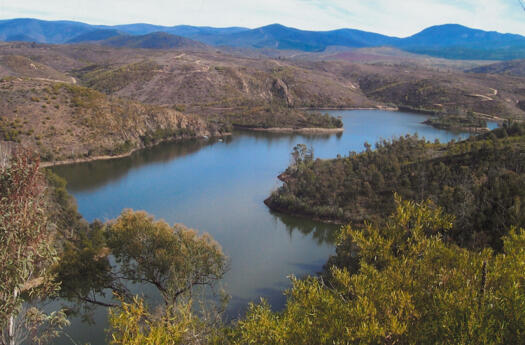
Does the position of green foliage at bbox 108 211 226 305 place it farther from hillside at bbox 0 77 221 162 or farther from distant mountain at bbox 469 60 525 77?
distant mountain at bbox 469 60 525 77

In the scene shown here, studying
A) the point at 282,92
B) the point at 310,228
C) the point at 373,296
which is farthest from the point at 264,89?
the point at 373,296

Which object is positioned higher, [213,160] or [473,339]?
[473,339]

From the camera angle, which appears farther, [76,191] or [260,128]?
[260,128]

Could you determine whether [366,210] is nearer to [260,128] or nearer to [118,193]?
[118,193]

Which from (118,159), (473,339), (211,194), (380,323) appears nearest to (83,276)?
(380,323)

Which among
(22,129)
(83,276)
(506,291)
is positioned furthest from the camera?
(22,129)

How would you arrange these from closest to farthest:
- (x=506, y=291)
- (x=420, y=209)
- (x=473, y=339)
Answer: (x=473, y=339) → (x=506, y=291) → (x=420, y=209)
